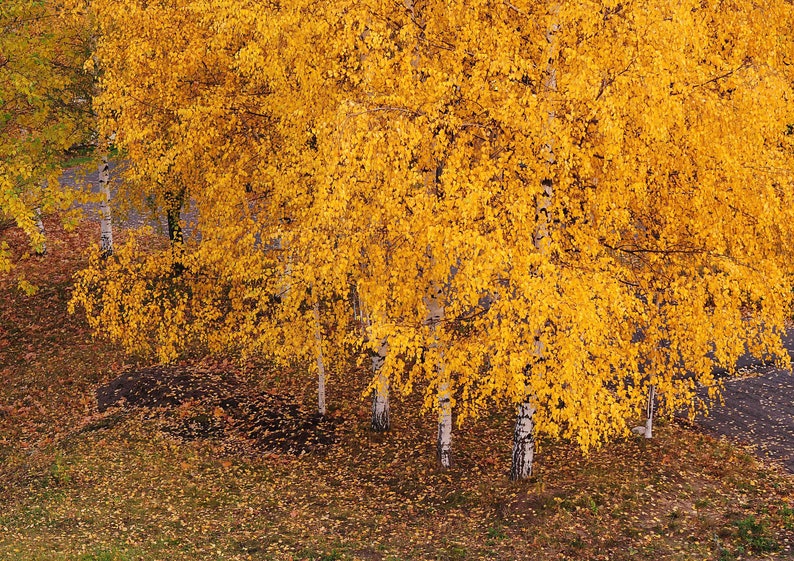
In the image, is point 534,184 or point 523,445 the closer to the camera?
point 534,184

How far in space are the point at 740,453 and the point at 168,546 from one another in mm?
12237

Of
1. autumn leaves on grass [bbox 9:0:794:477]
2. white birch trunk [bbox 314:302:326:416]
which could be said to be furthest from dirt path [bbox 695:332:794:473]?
white birch trunk [bbox 314:302:326:416]

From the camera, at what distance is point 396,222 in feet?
42.1

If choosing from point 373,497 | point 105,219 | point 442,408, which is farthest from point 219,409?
point 105,219

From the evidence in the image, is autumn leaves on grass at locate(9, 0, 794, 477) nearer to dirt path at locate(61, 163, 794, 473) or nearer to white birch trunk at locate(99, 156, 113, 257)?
dirt path at locate(61, 163, 794, 473)

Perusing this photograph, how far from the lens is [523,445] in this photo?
14375mm

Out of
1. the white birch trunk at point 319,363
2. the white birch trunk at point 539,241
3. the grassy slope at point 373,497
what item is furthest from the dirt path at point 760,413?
the white birch trunk at point 319,363

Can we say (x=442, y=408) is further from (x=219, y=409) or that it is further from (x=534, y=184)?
(x=219, y=409)

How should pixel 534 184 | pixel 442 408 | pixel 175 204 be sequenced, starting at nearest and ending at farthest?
pixel 534 184, pixel 442 408, pixel 175 204

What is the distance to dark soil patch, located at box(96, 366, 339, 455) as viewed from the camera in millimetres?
18031

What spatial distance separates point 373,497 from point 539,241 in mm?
6383

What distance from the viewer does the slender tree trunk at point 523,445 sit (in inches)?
556

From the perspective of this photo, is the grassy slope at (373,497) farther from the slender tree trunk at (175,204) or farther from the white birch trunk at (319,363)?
the slender tree trunk at (175,204)

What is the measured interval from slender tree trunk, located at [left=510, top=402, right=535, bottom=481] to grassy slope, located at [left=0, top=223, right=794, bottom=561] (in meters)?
0.31
